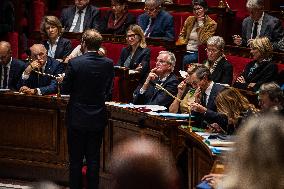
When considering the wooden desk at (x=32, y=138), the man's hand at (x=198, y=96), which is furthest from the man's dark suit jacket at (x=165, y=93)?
the wooden desk at (x=32, y=138)

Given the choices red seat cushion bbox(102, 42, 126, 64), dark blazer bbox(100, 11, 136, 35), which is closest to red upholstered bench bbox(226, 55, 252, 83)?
red seat cushion bbox(102, 42, 126, 64)

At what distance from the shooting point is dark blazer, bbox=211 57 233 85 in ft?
21.6

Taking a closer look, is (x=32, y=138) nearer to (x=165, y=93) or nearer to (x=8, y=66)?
(x=8, y=66)

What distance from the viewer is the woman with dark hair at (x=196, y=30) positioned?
25.9ft

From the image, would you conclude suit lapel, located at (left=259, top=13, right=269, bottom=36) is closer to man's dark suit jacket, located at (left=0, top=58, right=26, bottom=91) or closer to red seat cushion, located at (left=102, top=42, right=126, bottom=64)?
red seat cushion, located at (left=102, top=42, right=126, bottom=64)

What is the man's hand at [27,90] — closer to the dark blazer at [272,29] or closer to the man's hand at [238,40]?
the man's hand at [238,40]

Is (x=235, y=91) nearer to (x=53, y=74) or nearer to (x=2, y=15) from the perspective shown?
(x=53, y=74)

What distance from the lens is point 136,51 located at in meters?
7.20

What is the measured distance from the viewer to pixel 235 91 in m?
4.78

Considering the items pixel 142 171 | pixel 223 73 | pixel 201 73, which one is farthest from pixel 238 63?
pixel 142 171

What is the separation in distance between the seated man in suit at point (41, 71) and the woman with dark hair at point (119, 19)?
A: 71.7 inches

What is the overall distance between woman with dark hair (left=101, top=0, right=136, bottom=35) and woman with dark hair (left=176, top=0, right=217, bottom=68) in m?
0.70

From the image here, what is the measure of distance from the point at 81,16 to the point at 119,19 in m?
0.46

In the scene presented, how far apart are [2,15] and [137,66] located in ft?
8.24
